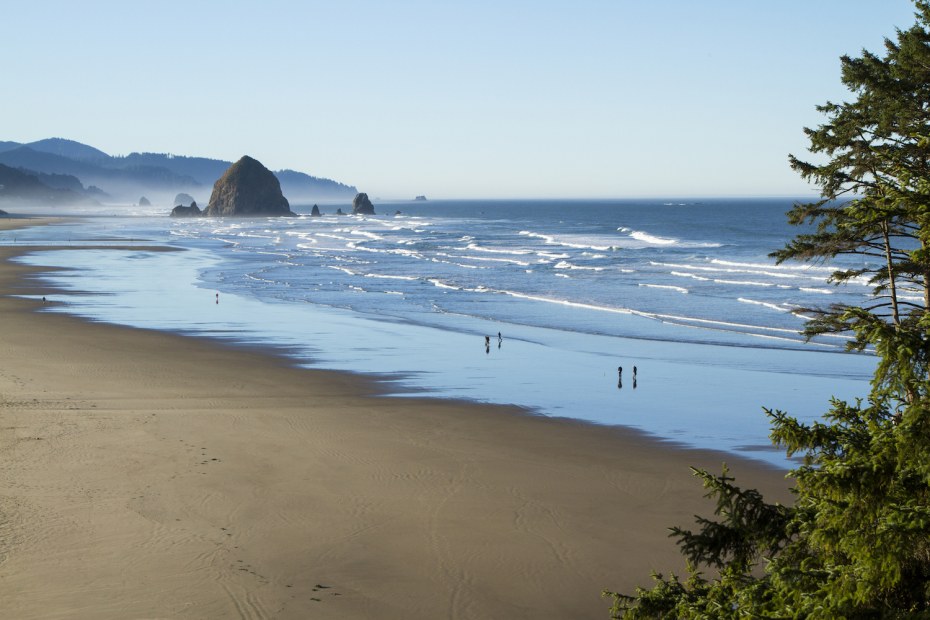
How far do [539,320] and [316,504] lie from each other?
89.6 feet

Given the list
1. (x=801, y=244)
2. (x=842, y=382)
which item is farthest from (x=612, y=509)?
(x=842, y=382)

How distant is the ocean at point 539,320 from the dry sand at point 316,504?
11.0ft

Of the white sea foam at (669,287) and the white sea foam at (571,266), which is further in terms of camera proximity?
the white sea foam at (571,266)

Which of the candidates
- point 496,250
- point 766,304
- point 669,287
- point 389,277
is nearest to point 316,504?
point 766,304

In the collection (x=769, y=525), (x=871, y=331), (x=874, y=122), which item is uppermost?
(x=874, y=122)

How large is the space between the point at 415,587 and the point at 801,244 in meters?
10.7

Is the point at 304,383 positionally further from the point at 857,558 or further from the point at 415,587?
the point at 857,558

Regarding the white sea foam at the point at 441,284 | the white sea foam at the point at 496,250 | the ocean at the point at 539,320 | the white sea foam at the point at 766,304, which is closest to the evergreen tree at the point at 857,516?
the ocean at the point at 539,320

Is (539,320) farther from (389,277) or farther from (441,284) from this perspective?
(389,277)

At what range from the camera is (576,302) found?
48750mm

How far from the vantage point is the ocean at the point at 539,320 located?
25.0 metres

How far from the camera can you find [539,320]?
42.0 m

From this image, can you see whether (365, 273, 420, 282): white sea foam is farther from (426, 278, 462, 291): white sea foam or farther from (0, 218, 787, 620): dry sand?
(0, 218, 787, 620): dry sand

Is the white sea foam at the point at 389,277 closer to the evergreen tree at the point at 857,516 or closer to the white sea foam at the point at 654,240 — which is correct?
the white sea foam at the point at 654,240
